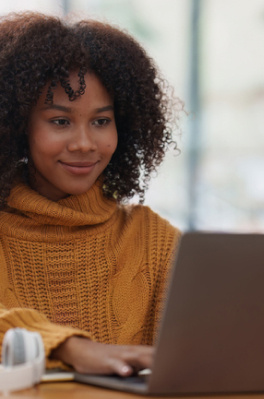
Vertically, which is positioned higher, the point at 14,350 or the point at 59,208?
the point at 59,208

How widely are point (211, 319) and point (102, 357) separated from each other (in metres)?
0.24

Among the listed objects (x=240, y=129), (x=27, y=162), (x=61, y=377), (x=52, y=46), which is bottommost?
(x=61, y=377)

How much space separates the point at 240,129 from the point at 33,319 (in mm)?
3473

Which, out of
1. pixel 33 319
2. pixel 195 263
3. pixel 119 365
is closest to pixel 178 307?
pixel 195 263

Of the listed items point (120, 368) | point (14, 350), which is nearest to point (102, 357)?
point (120, 368)

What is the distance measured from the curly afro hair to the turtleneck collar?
37 millimetres

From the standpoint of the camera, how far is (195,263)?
2.94ft

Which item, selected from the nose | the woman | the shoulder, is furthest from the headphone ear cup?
the shoulder

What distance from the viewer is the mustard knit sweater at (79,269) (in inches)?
62.8

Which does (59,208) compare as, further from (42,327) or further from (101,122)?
(42,327)

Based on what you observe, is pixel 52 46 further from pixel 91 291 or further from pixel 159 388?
pixel 159 388

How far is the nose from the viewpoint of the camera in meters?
1.57

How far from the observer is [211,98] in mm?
4492

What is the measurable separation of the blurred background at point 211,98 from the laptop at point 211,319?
342 cm
